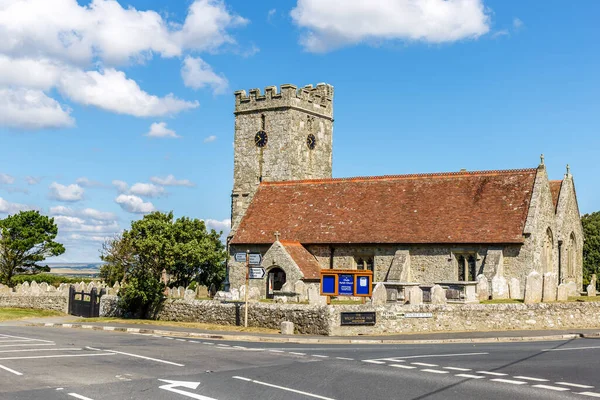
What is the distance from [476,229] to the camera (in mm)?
42531

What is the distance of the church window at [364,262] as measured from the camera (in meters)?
45.7

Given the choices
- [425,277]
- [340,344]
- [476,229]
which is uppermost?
[476,229]

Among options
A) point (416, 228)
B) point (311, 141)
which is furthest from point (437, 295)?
point (311, 141)

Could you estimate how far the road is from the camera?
1538 cm

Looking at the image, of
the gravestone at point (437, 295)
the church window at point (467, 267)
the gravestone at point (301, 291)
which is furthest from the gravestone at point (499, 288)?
the gravestone at point (301, 291)

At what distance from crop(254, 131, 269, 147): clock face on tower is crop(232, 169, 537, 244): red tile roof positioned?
628 cm

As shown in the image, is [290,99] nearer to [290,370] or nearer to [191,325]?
[191,325]

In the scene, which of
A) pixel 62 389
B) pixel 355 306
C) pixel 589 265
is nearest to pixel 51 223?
pixel 355 306

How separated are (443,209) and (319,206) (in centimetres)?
926

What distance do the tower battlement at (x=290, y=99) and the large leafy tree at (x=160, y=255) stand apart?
16414 mm

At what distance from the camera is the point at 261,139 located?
59562 mm

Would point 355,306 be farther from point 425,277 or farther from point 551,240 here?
point 551,240

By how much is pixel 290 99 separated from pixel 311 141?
4169 millimetres

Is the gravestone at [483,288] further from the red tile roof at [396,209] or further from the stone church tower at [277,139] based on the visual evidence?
the stone church tower at [277,139]
